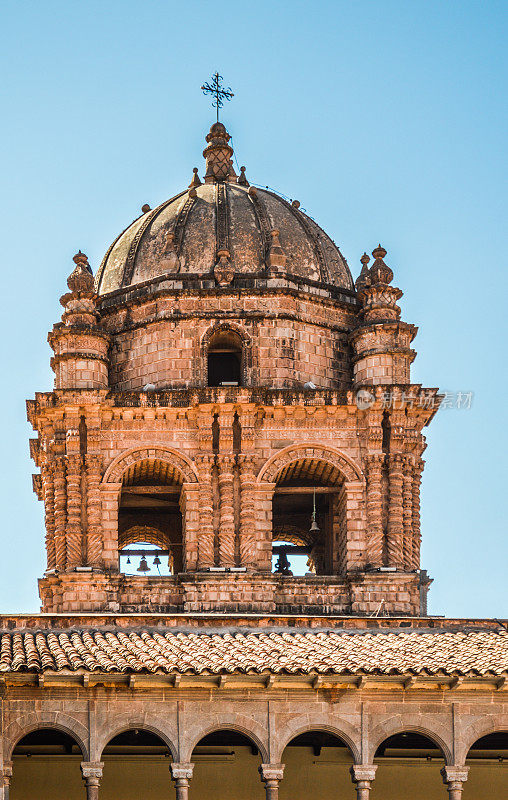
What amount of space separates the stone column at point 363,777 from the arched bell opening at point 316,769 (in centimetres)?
311

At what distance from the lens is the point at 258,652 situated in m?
42.2

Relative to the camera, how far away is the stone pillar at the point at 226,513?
159 feet

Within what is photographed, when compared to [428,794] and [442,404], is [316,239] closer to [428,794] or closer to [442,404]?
[442,404]

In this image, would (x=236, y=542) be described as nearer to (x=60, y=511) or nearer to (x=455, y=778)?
(x=60, y=511)

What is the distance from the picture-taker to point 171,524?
53594 mm

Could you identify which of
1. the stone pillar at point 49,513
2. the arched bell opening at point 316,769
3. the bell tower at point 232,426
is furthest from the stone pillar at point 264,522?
the arched bell opening at point 316,769

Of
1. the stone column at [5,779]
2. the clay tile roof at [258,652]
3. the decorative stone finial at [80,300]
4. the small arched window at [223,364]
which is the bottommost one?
the stone column at [5,779]

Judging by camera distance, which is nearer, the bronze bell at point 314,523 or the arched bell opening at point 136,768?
the arched bell opening at point 136,768

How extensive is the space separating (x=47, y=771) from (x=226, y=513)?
8231mm

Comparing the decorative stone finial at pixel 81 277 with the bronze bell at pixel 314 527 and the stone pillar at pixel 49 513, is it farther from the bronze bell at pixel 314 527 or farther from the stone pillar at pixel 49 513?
the bronze bell at pixel 314 527

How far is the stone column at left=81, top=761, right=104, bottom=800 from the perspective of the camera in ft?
132

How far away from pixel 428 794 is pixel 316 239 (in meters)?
15.6

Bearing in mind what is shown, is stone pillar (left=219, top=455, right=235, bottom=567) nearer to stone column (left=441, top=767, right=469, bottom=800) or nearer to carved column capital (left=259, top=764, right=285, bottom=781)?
carved column capital (left=259, top=764, right=285, bottom=781)

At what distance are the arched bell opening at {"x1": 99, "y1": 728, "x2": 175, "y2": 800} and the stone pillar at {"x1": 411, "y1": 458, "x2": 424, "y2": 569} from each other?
8477mm
